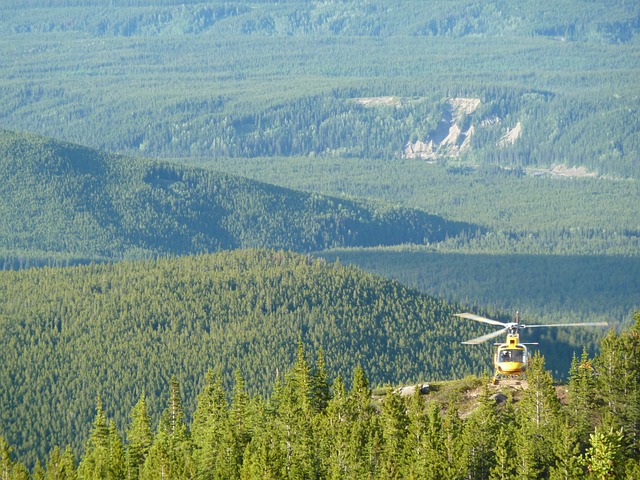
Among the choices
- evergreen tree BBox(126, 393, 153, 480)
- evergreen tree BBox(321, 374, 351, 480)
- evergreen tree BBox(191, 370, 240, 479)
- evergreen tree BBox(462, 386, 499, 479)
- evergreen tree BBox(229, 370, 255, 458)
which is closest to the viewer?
evergreen tree BBox(462, 386, 499, 479)

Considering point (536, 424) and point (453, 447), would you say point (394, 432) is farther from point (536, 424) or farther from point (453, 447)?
point (536, 424)

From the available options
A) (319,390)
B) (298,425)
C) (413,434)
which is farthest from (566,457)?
(319,390)

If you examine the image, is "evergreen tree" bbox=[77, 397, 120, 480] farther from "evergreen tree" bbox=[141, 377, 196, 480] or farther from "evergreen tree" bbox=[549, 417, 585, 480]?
"evergreen tree" bbox=[549, 417, 585, 480]

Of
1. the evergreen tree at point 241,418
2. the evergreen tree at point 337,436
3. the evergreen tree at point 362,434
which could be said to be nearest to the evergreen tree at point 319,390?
the evergreen tree at point 337,436

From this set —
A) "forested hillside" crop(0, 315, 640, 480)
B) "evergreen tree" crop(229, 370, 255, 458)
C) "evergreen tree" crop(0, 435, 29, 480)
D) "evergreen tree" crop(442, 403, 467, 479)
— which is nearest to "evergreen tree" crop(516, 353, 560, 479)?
"forested hillside" crop(0, 315, 640, 480)

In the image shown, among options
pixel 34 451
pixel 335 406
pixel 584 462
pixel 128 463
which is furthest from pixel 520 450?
pixel 34 451

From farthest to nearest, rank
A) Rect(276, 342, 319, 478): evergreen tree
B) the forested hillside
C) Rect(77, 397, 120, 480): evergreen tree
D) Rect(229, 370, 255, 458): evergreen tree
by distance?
Rect(229, 370, 255, 458): evergreen tree < Rect(77, 397, 120, 480): evergreen tree < Rect(276, 342, 319, 478): evergreen tree < the forested hillside

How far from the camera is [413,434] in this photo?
125375 mm

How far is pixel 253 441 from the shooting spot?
133m

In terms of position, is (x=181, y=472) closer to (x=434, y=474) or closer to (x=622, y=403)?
(x=434, y=474)

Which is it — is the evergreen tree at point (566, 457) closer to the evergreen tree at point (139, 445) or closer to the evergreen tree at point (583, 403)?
the evergreen tree at point (583, 403)

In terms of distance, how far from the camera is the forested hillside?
120562 mm

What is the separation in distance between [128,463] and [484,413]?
25514 millimetres

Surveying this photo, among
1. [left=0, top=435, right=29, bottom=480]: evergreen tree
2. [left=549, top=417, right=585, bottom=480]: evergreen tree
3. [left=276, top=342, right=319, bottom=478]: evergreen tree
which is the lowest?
[left=0, top=435, right=29, bottom=480]: evergreen tree
